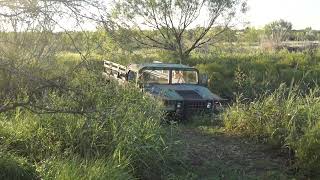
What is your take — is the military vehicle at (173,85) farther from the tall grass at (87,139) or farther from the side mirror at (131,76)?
the tall grass at (87,139)

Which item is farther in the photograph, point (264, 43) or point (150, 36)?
point (264, 43)

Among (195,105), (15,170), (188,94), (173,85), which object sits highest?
(173,85)

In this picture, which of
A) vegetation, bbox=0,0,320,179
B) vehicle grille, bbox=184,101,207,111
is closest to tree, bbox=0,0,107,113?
vegetation, bbox=0,0,320,179

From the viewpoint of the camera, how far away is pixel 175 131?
7363mm

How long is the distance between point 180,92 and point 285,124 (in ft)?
9.92

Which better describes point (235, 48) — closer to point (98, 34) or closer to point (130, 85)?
point (130, 85)

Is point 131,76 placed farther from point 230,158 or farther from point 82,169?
point 82,169

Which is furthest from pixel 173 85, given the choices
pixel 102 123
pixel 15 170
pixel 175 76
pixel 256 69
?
pixel 256 69

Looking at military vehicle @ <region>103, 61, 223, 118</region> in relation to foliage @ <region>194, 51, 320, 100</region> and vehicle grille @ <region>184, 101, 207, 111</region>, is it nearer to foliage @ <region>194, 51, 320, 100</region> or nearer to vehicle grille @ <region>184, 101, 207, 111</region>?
vehicle grille @ <region>184, 101, 207, 111</region>

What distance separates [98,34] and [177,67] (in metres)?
5.43

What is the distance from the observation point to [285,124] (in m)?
7.48

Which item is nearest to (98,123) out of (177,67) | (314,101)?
(314,101)

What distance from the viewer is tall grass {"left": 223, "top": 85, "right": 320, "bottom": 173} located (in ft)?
21.4

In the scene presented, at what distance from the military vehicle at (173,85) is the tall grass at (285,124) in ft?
3.55
